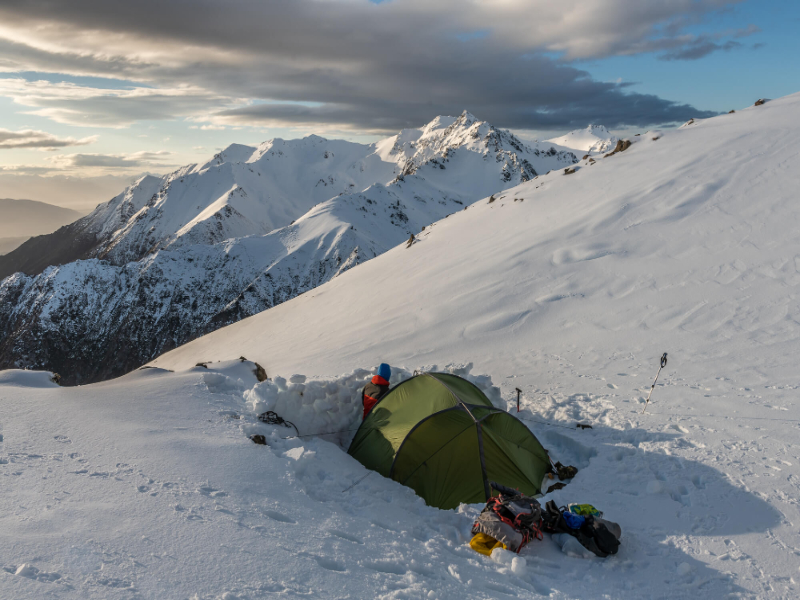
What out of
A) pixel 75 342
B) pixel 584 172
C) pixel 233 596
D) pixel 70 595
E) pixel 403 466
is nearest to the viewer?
pixel 70 595

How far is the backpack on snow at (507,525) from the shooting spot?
583 cm

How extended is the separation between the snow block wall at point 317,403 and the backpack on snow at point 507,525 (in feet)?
11.1

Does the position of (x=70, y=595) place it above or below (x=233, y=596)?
above

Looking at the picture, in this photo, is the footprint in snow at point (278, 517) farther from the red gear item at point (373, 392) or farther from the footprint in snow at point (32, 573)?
the red gear item at point (373, 392)

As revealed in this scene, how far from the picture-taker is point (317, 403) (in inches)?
342

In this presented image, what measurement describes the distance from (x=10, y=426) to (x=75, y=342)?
144 m

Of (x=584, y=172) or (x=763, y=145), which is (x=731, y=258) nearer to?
(x=763, y=145)

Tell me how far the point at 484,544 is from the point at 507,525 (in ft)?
1.20

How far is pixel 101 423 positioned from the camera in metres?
6.99

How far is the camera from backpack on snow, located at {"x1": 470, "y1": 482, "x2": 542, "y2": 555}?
583 centimetres

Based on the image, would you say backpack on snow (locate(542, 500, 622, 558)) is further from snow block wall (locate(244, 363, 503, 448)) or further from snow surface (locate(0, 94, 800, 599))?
snow block wall (locate(244, 363, 503, 448))

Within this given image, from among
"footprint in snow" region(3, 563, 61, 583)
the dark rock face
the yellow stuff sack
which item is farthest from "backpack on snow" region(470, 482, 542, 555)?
the dark rock face

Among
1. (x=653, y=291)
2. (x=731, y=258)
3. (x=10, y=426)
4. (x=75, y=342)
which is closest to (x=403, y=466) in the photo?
(x=10, y=426)

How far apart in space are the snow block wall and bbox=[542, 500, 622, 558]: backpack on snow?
3.76 m
